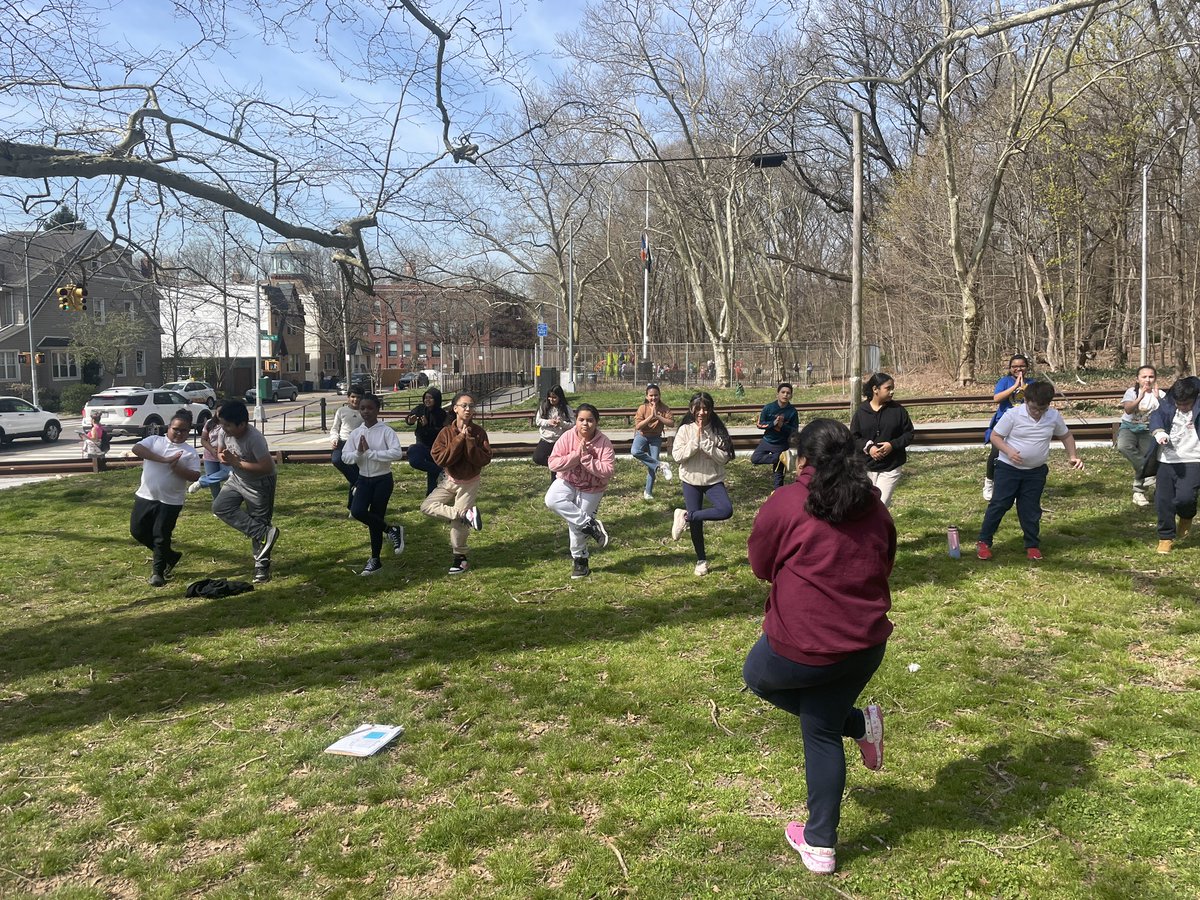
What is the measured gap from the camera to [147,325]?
2024 inches

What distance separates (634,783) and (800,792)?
0.81 meters

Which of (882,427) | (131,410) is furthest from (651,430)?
(131,410)

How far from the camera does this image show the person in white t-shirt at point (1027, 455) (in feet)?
22.9

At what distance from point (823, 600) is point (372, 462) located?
5770 mm

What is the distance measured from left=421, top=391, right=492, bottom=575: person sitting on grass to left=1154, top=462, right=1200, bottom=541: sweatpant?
633 cm

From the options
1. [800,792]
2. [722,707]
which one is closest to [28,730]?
[722,707]

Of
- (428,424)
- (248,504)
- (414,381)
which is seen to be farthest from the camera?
Result: (414,381)

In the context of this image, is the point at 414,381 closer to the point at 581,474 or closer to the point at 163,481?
the point at 163,481

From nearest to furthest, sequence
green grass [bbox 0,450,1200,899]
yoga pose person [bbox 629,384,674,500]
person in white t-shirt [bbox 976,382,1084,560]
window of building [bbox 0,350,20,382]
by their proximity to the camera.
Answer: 1. green grass [bbox 0,450,1200,899]
2. person in white t-shirt [bbox 976,382,1084,560]
3. yoga pose person [bbox 629,384,674,500]
4. window of building [bbox 0,350,20,382]

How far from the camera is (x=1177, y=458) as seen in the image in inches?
284

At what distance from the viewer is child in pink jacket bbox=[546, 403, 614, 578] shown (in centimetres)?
759

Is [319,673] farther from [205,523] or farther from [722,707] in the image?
[205,523]

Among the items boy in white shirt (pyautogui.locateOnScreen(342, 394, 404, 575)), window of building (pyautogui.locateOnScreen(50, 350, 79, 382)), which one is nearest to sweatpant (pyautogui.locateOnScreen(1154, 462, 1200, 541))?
boy in white shirt (pyautogui.locateOnScreen(342, 394, 404, 575))

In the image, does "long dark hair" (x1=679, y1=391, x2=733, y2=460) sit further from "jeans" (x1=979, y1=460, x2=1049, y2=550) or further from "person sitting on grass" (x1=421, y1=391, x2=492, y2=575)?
"jeans" (x1=979, y1=460, x2=1049, y2=550)
